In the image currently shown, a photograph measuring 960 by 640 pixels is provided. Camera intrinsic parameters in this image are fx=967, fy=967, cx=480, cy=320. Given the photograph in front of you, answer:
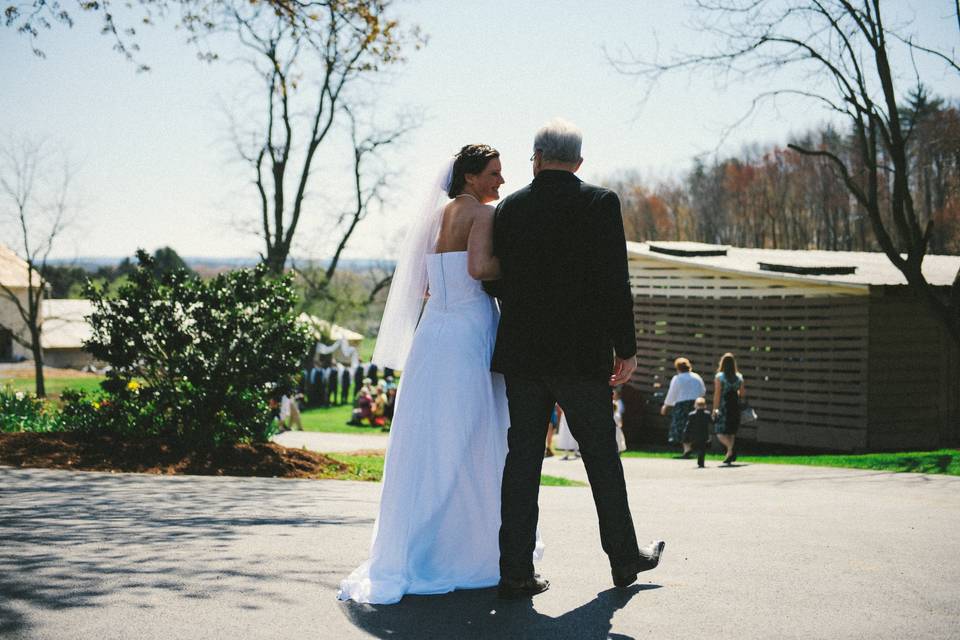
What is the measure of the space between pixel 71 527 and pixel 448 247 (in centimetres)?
298

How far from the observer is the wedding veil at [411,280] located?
495 cm

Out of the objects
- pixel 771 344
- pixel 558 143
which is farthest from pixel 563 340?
pixel 771 344

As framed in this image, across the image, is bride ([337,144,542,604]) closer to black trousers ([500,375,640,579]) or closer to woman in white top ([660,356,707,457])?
black trousers ([500,375,640,579])

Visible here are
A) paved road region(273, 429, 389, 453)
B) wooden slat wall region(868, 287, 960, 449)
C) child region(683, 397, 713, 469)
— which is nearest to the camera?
child region(683, 397, 713, 469)

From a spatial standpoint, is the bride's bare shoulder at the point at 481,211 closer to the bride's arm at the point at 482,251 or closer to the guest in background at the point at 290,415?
the bride's arm at the point at 482,251

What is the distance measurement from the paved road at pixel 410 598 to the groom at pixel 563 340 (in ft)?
1.01

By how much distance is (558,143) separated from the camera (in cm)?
441

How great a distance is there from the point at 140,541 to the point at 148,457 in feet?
16.6

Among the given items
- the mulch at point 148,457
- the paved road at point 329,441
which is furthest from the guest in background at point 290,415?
the mulch at point 148,457

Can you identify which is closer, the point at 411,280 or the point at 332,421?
the point at 411,280

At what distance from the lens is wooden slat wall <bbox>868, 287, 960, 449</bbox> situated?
19328 millimetres

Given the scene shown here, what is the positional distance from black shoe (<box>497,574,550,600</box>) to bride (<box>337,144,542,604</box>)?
0.25 m

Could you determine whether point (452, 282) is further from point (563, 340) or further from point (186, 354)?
point (186, 354)

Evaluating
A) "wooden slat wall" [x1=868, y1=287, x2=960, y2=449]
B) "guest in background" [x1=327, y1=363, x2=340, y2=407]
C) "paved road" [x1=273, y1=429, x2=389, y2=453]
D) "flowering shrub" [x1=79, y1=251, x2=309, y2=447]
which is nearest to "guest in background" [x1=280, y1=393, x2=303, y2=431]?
"paved road" [x1=273, y1=429, x2=389, y2=453]
